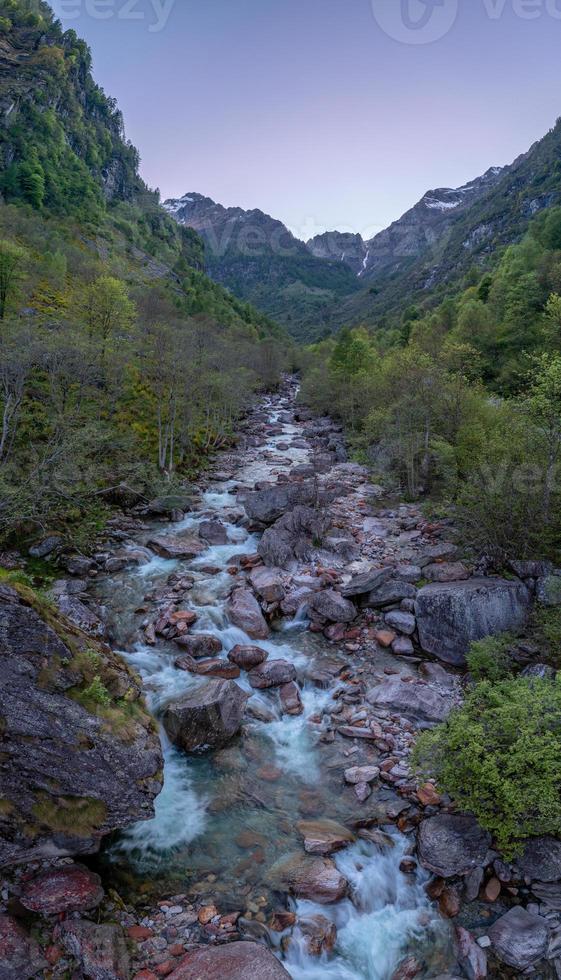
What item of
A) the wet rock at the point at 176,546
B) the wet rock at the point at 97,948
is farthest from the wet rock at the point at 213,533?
the wet rock at the point at 97,948

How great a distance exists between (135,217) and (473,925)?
15460cm

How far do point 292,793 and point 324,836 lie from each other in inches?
53.0

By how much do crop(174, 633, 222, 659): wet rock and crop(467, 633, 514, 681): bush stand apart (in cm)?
785

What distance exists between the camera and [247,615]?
631 inches

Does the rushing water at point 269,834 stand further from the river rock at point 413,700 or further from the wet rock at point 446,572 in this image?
the wet rock at point 446,572

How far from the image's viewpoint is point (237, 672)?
45.1 feet

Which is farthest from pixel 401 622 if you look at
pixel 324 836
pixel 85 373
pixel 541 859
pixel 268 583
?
pixel 85 373

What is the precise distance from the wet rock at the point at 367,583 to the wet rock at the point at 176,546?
7700 mm

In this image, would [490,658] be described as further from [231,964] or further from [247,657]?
[231,964]

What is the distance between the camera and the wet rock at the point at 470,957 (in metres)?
7.02

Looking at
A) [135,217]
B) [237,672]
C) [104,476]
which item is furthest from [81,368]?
[135,217]

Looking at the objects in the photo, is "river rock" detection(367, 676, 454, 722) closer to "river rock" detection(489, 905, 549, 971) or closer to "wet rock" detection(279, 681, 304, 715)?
"wet rock" detection(279, 681, 304, 715)

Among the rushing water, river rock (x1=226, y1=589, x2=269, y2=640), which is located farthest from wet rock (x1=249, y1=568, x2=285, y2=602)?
the rushing water

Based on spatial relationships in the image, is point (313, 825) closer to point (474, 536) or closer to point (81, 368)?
point (474, 536)
